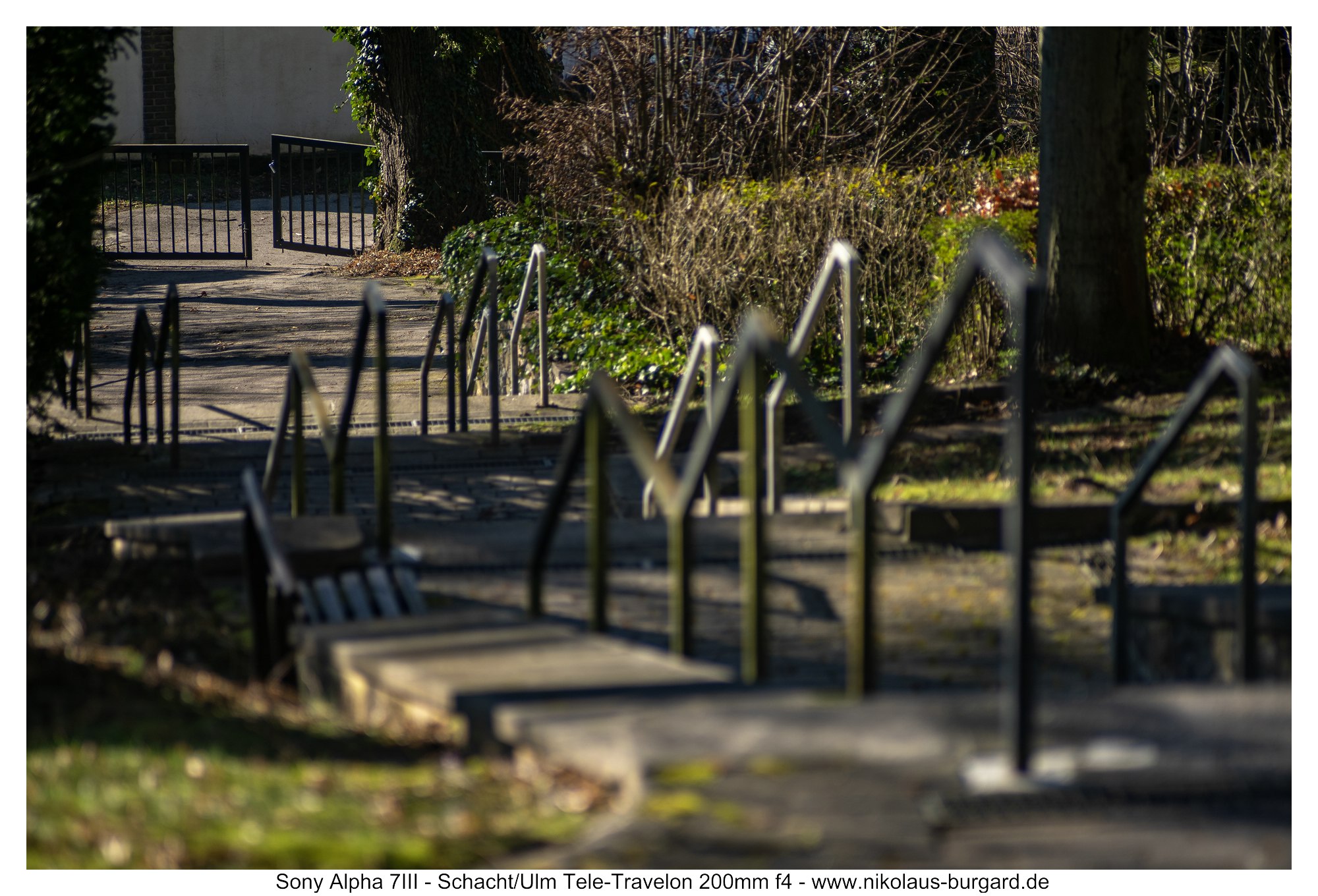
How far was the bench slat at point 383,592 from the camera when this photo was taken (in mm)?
4910

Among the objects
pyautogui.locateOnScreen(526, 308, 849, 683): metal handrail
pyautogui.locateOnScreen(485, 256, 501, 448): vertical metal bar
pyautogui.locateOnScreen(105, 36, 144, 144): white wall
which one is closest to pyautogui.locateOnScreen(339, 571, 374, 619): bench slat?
pyautogui.locateOnScreen(526, 308, 849, 683): metal handrail

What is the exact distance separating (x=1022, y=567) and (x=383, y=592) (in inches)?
102

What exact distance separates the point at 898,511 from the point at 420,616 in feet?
8.44

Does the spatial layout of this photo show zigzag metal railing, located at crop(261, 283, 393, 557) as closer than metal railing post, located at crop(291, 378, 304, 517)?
Yes

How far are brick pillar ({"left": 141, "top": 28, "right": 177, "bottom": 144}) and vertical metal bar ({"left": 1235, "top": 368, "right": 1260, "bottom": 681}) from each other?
25486 millimetres

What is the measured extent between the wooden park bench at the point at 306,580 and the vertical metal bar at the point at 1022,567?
2.25 meters

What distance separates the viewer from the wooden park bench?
4480 millimetres

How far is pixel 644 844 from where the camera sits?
2797 mm

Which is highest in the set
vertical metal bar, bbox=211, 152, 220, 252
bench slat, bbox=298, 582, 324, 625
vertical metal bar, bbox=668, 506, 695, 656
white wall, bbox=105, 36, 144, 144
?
white wall, bbox=105, 36, 144, 144

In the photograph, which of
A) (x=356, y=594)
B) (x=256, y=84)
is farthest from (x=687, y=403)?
(x=256, y=84)

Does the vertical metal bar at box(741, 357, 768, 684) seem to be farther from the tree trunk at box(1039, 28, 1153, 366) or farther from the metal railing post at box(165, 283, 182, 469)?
the tree trunk at box(1039, 28, 1153, 366)

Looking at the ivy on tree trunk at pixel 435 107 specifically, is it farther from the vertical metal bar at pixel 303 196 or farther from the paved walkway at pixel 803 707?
the paved walkway at pixel 803 707

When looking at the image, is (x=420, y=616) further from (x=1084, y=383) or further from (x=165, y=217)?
(x=165, y=217)

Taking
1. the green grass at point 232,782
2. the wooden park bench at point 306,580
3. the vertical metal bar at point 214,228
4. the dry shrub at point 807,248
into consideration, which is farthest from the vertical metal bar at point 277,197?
the green grass at point 232,782
